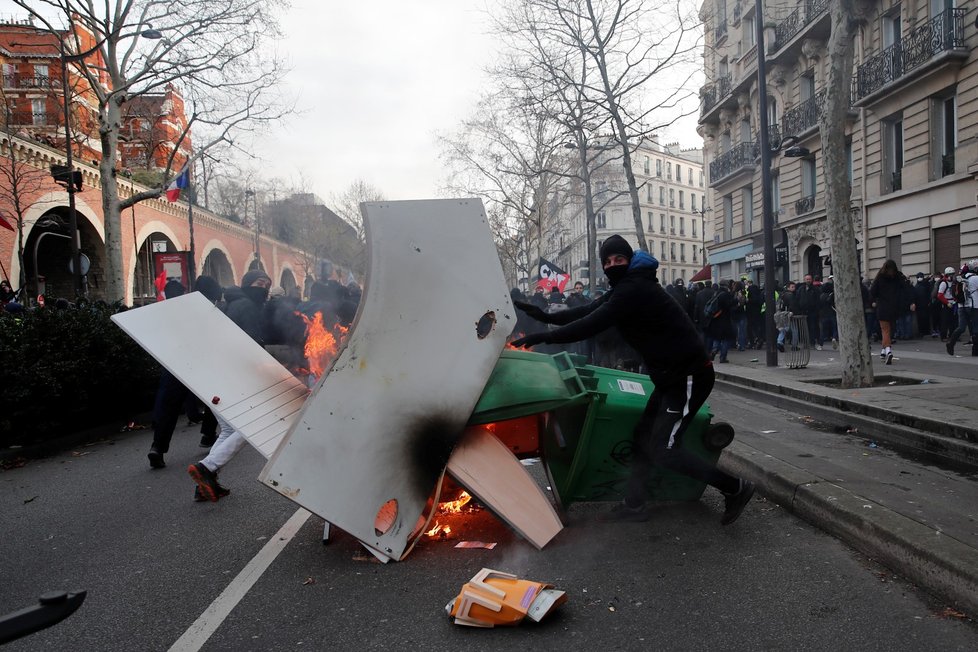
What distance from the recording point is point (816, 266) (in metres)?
26.7

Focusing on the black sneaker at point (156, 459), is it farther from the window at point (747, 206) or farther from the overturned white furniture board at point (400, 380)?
the window at point (747, 206)

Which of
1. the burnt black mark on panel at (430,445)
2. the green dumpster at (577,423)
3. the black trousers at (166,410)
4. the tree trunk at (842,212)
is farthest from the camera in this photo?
the tree trunk at (842,212)

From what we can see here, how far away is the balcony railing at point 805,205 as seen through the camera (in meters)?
26.4

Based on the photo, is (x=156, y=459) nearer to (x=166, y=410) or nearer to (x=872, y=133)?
→ (x=166, y=410)

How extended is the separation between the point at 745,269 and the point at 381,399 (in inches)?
1222

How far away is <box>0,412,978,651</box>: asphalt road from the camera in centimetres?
289

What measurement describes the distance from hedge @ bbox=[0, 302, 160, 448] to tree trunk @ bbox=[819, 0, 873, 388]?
389 inches

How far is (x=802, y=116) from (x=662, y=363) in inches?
1022

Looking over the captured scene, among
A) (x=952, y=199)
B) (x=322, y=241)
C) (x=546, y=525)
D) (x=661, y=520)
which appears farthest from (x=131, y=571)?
(x=322, y=241)

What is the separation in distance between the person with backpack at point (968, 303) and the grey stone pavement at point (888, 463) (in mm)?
1587

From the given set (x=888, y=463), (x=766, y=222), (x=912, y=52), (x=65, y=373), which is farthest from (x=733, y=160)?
(x=65, y=373)

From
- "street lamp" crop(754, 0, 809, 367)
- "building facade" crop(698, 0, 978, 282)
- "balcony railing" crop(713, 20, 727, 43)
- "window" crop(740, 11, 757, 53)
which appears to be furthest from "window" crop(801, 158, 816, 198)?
"street lamp" crop(754, 0, 809, 367)

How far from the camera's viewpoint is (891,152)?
2173 cm

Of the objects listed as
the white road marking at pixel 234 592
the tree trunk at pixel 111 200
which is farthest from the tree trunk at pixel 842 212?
the tree trunk at pixel 111 200
